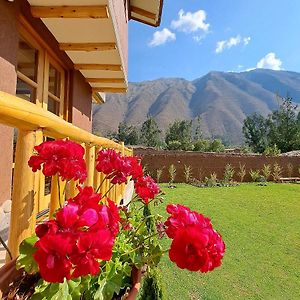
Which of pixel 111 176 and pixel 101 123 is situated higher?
pixel 101 123

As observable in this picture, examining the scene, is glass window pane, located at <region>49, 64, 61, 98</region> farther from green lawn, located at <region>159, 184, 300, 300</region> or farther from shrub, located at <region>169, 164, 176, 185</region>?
shrub, located at <region>169, 164, 176, 185</region>

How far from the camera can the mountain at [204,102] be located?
290 ft

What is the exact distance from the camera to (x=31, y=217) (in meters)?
1.04

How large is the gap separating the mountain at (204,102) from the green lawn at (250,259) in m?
64.3

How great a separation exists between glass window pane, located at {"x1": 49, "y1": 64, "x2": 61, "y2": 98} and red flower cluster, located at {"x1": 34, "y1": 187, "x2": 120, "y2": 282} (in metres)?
4.22

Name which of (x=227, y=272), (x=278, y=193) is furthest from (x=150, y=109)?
(x=227, y=272)

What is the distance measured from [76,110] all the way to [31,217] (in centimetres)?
494

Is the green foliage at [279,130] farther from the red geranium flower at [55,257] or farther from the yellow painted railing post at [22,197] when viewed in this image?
the red geranium flower at [55,257]

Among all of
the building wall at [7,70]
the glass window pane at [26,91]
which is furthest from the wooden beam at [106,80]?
the building wall at [7,70]

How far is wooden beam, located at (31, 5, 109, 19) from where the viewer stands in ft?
10.4

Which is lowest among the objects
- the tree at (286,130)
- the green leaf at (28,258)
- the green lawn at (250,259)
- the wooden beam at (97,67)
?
the green lawn at (250,259)

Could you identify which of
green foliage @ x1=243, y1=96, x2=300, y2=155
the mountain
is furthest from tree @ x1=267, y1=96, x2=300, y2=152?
the mountain

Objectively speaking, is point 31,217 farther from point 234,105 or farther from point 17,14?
point 234,105

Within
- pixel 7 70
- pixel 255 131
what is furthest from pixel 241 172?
pixel 255 131
